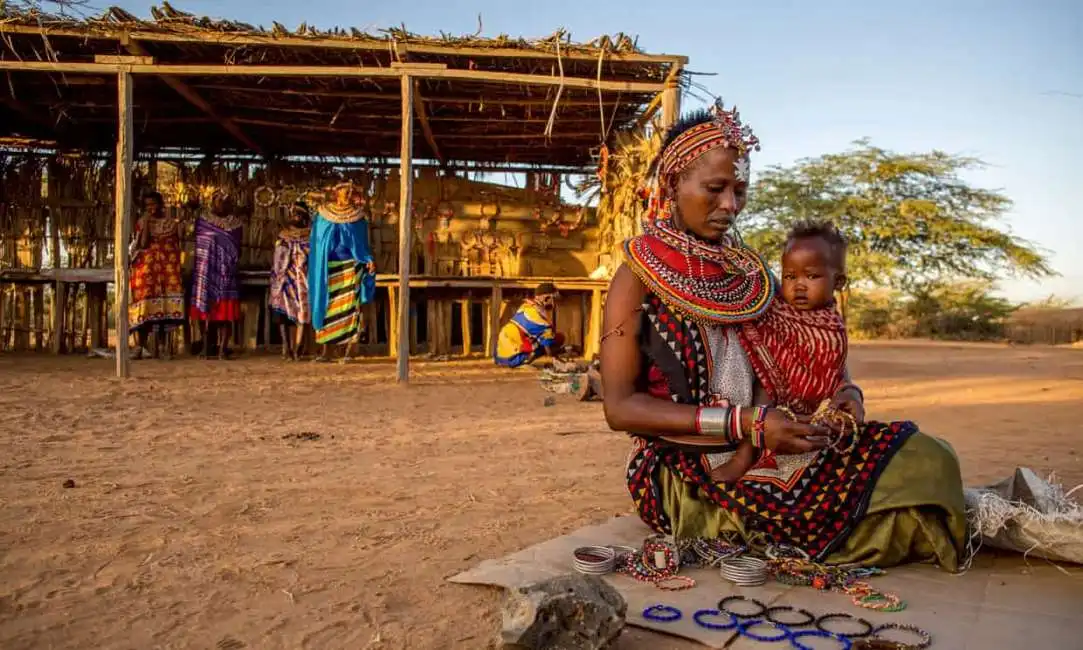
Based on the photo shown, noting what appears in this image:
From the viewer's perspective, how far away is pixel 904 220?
20.9 metres

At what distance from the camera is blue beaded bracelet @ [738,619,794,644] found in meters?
1.87

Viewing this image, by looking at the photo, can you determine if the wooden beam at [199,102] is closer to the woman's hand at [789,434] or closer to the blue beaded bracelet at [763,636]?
the woman's hand at [789,434]

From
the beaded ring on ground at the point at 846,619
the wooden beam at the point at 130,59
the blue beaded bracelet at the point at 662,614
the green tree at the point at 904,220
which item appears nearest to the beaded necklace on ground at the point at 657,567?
the blue beaded bracelet at the point at 662,614

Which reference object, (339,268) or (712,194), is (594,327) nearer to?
(339,268)

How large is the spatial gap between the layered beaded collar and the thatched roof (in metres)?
5.55

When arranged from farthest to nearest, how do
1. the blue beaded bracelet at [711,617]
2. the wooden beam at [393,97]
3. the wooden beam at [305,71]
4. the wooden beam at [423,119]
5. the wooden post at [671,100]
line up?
the wooden beam at [423,119] < the wooden beam at [393,97] < the wooden post at [671,100] < the wooden beam at [305,71] < the blue beaded bracelet at [711,617]

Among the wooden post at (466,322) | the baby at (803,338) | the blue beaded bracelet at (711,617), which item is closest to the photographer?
the blue beaded bracelet at (711,617)

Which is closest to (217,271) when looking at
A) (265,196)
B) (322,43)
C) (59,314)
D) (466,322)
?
(265,196)

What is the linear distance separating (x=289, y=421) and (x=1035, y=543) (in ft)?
15.0

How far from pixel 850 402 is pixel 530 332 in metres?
6.69

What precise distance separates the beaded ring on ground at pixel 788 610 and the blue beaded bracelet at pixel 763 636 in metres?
0.02

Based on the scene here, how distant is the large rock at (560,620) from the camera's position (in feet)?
5.88

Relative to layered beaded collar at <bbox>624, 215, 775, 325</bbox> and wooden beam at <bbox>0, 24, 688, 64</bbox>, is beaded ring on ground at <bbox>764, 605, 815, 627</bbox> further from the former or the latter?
wooden beam at <bbox>0, 24, 688, 64</bbox>

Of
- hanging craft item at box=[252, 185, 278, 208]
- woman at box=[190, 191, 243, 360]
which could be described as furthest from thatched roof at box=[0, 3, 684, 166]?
woman at box=[190, 191, 243, 360]
